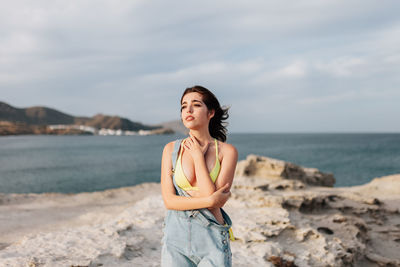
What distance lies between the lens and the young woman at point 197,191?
2.57 metres

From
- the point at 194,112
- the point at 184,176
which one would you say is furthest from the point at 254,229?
the point at 194,112

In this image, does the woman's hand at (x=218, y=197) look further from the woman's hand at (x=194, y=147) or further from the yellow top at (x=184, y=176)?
the woman's hand at (x=194, y=147)

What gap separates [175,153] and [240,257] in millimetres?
3033

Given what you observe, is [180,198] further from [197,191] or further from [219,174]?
[219,174]

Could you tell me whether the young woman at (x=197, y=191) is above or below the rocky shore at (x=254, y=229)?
above

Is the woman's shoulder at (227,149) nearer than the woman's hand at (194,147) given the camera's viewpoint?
No

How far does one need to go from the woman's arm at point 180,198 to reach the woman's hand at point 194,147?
166 millimetres

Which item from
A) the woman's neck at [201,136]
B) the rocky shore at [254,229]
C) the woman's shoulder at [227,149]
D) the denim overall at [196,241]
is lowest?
the rocky shore at [254,229]

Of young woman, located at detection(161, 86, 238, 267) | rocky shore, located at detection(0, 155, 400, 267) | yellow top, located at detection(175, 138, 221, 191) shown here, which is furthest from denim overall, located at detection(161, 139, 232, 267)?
rocky shore, located at detection(0, 155, 400, 267)

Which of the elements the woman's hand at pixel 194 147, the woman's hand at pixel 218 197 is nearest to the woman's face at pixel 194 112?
the woman's hand at pixel 194 147

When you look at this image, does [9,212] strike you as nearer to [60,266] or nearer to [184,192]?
[60,266]

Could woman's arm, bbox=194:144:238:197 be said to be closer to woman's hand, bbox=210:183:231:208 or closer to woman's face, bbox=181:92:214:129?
woman's hand, bbox=210:183:231:208

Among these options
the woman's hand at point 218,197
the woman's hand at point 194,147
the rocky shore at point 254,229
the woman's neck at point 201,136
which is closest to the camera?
the woman's hand at point 218,197

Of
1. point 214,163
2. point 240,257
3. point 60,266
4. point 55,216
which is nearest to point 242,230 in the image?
point 240,257
